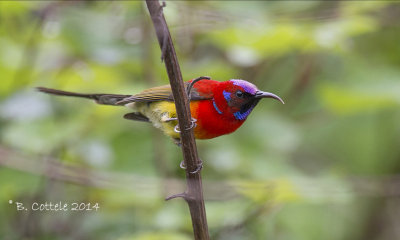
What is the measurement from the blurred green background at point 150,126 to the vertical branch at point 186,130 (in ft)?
3.65

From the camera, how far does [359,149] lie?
5.36 metres

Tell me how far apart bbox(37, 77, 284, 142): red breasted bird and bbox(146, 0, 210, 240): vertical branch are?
0.60 m

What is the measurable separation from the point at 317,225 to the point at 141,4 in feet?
6.91

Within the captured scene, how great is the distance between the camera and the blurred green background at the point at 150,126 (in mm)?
3469

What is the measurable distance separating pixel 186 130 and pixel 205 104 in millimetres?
1036

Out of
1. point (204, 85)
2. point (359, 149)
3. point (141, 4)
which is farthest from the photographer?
point (359, 149)

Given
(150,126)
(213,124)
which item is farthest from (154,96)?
(150,126)

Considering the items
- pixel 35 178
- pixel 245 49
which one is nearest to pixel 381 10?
pixel 245 49

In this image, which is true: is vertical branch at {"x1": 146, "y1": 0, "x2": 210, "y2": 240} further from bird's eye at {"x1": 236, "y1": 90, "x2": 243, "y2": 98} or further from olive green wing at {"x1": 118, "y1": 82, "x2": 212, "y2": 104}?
olive green wing at {"x1": 118, "y1": 82, "x2": 212, "y2": 104}

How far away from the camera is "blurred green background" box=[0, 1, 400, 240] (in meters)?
3.47

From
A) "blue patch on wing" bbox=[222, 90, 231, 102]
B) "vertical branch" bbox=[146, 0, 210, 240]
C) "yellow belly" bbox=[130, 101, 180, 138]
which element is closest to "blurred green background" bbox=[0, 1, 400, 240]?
"yellow belly" bbox=[130, 101, 180, 138]

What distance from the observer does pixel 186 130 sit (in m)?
1.87

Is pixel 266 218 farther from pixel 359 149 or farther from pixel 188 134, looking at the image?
pixel 359 149

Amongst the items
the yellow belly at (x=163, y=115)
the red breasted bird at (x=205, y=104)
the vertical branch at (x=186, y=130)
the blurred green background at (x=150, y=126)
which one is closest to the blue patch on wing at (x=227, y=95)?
the red breasted bird at (x=205, y=104)
